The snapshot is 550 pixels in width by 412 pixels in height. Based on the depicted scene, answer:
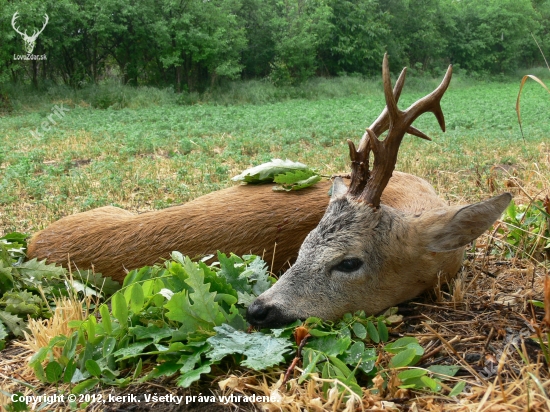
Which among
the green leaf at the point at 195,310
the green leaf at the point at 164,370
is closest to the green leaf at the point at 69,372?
the green leaf at the point at 164,370

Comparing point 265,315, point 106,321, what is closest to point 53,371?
point 106,321

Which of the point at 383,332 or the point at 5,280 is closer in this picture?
the point at 383,332

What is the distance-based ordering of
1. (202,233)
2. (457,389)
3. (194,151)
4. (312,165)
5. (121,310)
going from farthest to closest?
(194,151), (312,165), (202,233), (121,310), (457,389)

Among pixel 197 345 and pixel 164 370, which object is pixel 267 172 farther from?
pixel 164 370

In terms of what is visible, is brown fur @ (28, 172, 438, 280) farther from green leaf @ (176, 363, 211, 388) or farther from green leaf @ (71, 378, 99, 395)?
green leaf @ (176, 363, 211, 388)

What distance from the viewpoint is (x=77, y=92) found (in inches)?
833

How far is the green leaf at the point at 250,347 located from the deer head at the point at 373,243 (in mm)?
347

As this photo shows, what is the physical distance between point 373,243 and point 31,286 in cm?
229

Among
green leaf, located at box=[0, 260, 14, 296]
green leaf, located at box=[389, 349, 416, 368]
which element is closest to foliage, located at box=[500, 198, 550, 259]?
green leaf, located at box=[389, 349, 416, 368]

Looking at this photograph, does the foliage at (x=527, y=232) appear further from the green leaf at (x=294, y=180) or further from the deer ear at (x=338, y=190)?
the green leaf at (x=294, y=180)

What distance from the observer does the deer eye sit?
314cm

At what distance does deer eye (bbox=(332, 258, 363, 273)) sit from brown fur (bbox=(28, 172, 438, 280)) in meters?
0.74

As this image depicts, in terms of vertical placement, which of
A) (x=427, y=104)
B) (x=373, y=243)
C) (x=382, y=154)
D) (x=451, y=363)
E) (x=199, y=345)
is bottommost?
(x=451, y=363)

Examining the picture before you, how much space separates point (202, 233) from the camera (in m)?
3.91
